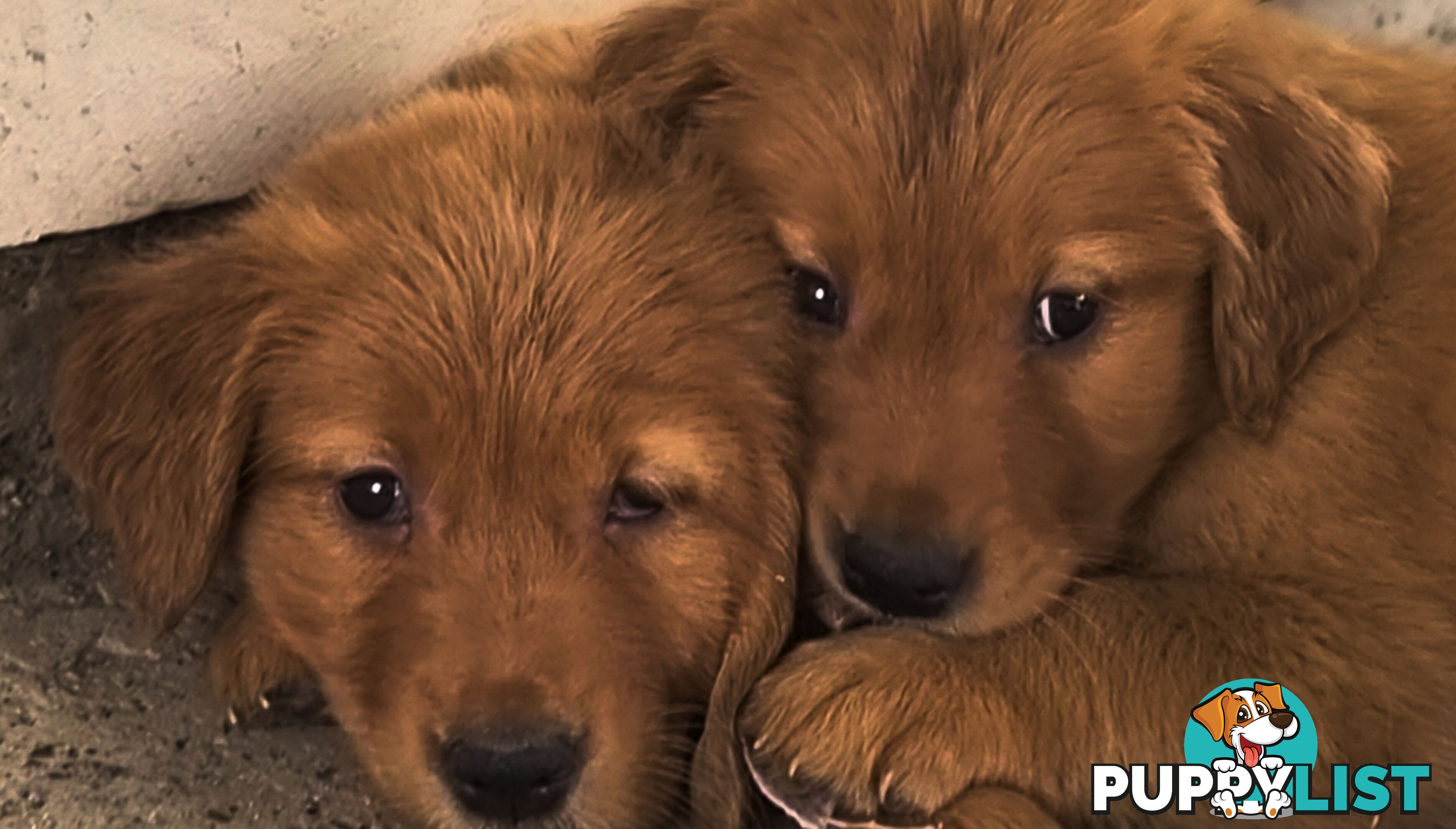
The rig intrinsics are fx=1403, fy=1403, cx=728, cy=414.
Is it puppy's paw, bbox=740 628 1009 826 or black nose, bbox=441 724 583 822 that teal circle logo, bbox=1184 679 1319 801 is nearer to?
puppy's paw, bbox=740 628 1009 826

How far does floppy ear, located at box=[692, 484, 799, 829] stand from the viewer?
2074 millimetres

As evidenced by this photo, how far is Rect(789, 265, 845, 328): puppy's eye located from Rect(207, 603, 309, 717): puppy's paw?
102cm

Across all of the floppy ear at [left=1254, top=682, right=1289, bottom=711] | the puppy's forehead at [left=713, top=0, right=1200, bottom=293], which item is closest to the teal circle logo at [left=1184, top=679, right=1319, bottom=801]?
the floppy ear at [left=1254, top=682, right=1289, bottom=711]

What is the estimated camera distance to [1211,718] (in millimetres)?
2023

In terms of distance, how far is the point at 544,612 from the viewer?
1.88 metres

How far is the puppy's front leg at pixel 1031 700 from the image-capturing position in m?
1.99

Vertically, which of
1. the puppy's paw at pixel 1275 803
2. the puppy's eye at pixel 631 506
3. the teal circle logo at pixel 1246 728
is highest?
the puppy's eye at pixel 631 506

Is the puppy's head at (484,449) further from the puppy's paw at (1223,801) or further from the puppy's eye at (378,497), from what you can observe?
the puppy's paw at (1223,801)

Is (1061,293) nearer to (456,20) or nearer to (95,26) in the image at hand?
(456,20)

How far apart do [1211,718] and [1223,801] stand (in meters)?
0.12

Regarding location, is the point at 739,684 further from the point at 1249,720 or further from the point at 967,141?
the point at 967,141

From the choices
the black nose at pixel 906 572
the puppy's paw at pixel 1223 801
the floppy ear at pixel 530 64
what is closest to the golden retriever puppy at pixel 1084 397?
the black nose at pixel 906 572

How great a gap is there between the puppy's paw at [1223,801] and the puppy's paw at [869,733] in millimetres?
315

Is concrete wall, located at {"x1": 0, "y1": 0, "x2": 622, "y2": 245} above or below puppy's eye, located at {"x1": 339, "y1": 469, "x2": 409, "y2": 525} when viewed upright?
above
